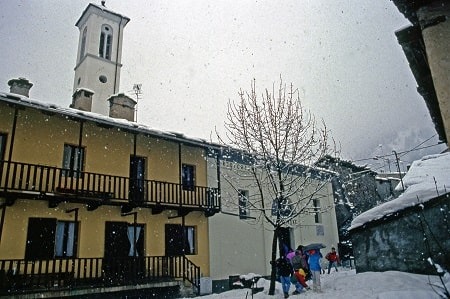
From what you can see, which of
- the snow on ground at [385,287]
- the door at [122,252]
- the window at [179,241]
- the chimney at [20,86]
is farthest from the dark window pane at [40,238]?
the snow on ground at [385,287]

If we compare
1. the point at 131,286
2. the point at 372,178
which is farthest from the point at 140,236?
the point at 372,178

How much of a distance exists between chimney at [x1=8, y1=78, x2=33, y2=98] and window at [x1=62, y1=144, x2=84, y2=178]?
4036mm

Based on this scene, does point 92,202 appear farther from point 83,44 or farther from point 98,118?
point 83,44

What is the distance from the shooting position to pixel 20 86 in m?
15.9

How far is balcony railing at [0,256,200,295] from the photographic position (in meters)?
11.1

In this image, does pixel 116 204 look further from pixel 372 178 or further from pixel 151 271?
pixel 372 178

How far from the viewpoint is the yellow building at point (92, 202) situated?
11977 millimetres

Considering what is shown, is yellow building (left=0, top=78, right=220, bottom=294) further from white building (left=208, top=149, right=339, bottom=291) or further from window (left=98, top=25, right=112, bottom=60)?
window (left=98, top=25, right=112, bottom=60)

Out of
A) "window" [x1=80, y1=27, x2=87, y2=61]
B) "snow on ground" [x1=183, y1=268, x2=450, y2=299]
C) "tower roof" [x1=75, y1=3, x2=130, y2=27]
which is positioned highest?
"tower roof" [x1=75, y1=3, x2=130, y2=27]

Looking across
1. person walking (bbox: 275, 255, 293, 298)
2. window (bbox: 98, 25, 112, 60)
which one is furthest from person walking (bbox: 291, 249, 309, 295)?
window (bbox: 98, 25, 112, 60)

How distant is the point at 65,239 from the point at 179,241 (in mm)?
5247

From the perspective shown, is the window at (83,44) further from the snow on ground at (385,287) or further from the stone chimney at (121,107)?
the snow on ground at (385,287)

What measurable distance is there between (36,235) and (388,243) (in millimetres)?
12005

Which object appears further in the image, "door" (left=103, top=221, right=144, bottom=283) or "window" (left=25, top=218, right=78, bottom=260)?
"door" (left=103, top=221, right=144, bottom=283)
